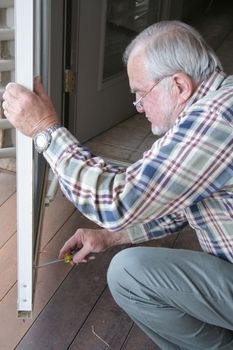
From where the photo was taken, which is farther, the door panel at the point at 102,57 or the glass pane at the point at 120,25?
the glass pane at the point at 120,25

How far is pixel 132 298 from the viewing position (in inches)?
48.5

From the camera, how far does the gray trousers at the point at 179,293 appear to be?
3.77 feet

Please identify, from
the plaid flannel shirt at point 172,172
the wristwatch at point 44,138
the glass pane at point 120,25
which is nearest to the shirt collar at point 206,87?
the plaid flannel shirt at point 172,172

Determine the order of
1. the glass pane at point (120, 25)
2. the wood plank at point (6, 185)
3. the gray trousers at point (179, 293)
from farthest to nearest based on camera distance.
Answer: the glass pane at point (120, 25) → the wood plank at point (6, 185) → the gray trousers at point (179, 293)

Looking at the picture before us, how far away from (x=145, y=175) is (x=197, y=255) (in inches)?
12.5

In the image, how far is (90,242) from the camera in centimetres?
139

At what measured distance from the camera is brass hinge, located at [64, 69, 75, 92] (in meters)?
2.23

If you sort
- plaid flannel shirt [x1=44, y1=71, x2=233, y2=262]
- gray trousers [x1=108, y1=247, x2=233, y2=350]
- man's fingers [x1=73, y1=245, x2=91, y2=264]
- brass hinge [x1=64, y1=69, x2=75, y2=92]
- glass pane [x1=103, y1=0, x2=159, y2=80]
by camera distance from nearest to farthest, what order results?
plaid flannel shirt [x1=44, y1=71, x2=233, y2=262], gray trousers [x1=108, y1=247, x2=233, y2=350], man's fingers [x1=73, y1=245, x2=91, y2=264], brass hinge [x1=64, y1=69, x2=75, y2=92], glass pane [x1=103, y1=0, x2=159, y2=80]

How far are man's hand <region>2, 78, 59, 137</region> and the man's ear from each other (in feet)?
0.93

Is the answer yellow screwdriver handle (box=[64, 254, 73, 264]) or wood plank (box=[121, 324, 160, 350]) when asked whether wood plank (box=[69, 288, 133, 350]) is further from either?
yellow screwdriver handle (box=[64, 254, 73, 264])

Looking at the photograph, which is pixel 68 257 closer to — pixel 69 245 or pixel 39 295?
pixel 69 245

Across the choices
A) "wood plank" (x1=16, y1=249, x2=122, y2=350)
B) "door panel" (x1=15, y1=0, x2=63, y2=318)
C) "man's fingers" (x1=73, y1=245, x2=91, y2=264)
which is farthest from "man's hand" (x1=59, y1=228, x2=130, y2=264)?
"wood plank" (x1=16, y1=249, x2=122, y2=350)

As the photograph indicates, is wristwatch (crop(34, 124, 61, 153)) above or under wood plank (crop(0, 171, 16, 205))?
above

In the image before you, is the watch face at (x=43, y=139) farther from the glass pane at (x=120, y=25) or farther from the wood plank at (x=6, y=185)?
the glass pane at (x=120, y=25)
